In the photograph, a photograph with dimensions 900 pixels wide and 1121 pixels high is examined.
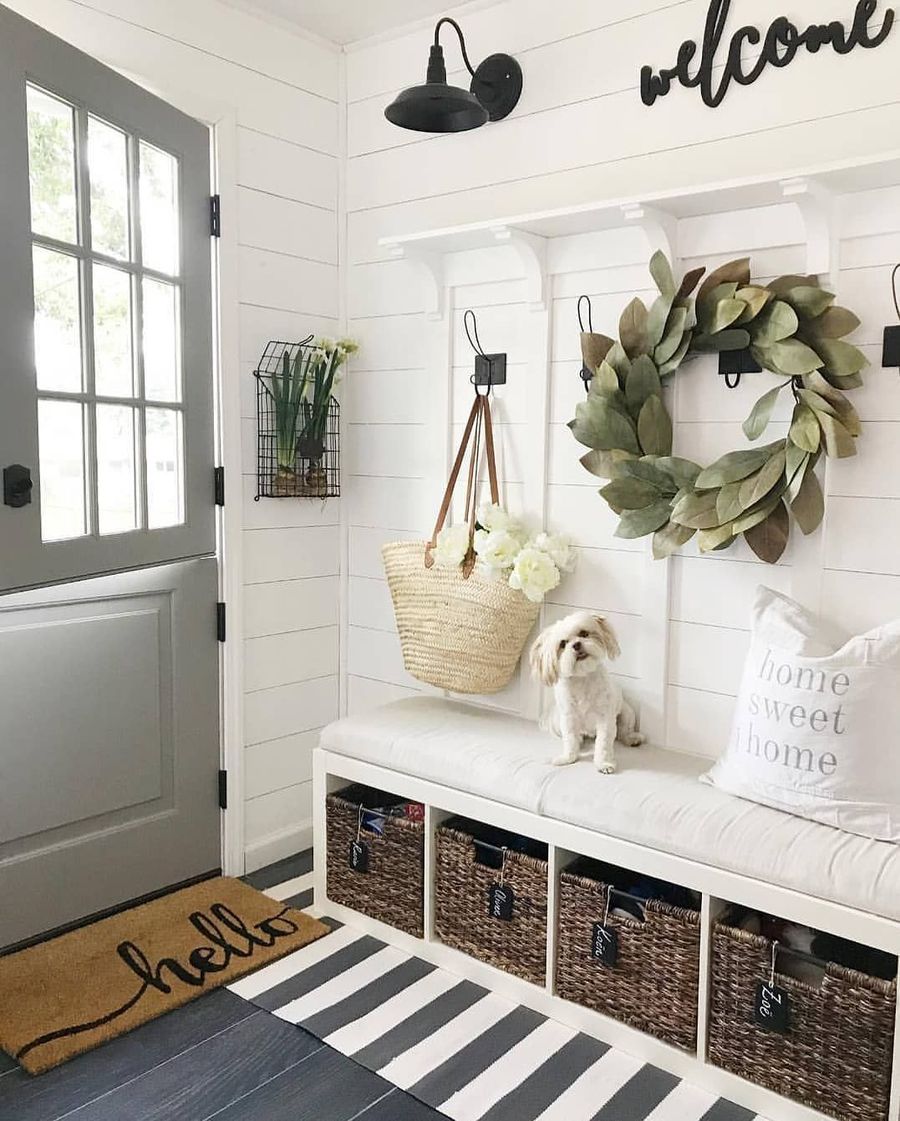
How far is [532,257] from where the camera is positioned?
276 cm

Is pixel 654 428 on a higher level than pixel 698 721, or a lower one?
higher

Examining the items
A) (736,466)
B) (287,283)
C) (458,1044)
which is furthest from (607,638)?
(287,283)

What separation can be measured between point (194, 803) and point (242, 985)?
0.66 m

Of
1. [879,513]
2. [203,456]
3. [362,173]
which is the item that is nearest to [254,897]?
[203,456]

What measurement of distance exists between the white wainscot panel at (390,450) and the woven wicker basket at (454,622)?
0.27 m

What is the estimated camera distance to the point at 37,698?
2.64 meters

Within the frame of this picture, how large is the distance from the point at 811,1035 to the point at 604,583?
1194 mm

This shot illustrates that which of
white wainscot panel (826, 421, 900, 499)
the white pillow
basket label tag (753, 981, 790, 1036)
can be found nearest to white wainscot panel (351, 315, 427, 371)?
white wainscot panel (826, 421, 900, 499)

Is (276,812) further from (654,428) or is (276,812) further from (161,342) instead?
(654,428)

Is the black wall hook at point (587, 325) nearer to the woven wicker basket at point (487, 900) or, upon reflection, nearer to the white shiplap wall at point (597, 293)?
the white shiplap wall at point (597, 293)

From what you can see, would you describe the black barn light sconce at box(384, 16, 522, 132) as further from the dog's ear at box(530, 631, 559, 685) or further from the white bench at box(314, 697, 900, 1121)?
the white bench at box(314, 697, 900, 1121)

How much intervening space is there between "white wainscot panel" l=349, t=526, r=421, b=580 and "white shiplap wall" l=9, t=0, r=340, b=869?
0.19 ft

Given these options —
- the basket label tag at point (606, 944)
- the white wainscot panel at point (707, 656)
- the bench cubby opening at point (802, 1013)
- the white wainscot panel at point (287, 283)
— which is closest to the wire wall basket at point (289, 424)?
the white wainscot panel at point (287, 283)

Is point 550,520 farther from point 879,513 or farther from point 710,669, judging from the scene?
point 879,513
